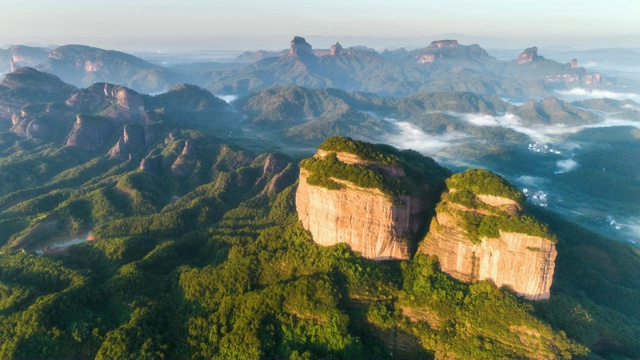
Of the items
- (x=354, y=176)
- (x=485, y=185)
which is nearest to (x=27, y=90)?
(x=354, y=176)

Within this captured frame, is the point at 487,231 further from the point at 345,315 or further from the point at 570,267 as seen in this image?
the point at 570,267

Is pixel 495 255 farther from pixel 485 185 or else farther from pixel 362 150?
pixel 362 150

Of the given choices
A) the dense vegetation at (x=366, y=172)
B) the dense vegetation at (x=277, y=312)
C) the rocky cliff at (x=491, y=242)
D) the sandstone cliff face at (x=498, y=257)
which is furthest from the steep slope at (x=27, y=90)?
the sandstone cliff face at (x=498, y=257)

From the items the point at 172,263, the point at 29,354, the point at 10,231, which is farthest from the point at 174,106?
the point at 29,354

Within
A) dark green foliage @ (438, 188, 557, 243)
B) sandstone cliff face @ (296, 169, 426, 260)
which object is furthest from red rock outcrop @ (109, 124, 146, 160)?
dark green foliage @ (438, 188, 557, 243)

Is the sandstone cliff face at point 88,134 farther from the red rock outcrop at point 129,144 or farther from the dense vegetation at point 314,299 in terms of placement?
the dense vegetation at point 314,299

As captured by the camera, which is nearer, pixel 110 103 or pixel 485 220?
pixel 485 220

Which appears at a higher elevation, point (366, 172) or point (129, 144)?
point (366, 172)

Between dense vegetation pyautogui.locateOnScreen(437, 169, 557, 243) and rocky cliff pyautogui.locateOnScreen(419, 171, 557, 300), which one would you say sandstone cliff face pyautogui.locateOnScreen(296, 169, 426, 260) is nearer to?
rocky cliff pyautogui.locateOnScreen(419, 171, 557, 300)
